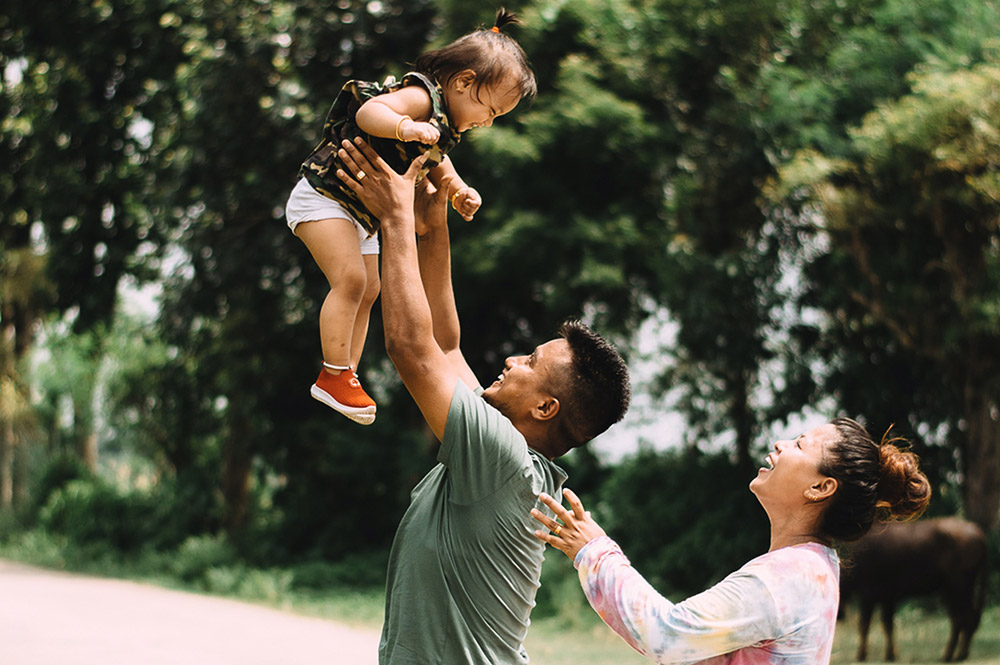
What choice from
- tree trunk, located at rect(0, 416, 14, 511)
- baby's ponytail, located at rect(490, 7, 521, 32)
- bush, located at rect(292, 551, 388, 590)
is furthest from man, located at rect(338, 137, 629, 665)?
tree trunk, located at rect(0, 416, 14, 511)

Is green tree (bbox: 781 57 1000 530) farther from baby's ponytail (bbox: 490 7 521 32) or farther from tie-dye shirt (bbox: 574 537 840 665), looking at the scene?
tie-dye shirt (bbox: 574 537 840 665)

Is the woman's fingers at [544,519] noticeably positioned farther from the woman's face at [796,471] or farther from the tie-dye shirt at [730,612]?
the woman's face at [796,471]

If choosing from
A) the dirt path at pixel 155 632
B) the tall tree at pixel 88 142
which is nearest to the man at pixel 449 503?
the dirt path at pixel 155 632

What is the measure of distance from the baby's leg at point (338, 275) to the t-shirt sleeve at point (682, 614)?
2.92ft

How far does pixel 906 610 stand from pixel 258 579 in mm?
7524

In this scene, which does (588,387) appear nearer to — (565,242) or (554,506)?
(554,506)

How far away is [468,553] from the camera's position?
2.19m

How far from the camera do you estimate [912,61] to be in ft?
28.8

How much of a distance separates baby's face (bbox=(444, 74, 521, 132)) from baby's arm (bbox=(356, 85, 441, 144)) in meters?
0.08

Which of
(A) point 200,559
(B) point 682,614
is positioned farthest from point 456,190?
(A) point 200,559

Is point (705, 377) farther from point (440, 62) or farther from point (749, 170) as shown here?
point (440, 62)

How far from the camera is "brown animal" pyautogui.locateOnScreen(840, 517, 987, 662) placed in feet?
24.3

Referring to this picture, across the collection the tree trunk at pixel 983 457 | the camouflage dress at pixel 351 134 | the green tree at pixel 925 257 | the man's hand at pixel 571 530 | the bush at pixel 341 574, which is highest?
the camouflage dress at pixel 351 134

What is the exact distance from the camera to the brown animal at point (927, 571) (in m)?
7.41
